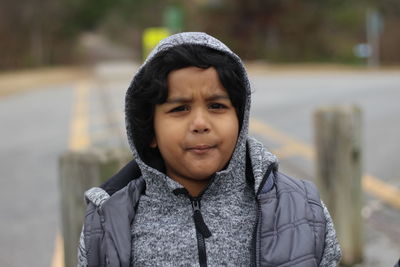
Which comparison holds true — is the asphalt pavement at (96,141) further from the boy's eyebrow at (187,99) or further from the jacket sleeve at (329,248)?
the boy's eyebrow at (187,99)

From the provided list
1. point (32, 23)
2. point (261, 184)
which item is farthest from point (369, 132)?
point (32, 23)

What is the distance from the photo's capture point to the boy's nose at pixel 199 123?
69.3 inches

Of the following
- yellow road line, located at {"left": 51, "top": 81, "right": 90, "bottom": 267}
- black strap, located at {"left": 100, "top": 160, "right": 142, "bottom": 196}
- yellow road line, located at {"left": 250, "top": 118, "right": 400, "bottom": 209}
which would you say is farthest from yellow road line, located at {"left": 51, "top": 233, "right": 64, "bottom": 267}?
yellow road line, located at {"left": 250, "top": 118, "right": 400, "bottom": 209}

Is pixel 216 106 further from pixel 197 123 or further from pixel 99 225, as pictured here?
pixel 99 225

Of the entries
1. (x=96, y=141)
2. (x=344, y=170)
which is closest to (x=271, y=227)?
(x=344, y=170)

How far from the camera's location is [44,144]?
8.98m

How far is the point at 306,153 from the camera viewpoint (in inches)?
299

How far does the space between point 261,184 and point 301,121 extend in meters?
8.75

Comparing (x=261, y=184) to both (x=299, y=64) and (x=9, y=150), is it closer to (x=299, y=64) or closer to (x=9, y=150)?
(x=9, y=150)

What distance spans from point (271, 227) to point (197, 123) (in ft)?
1.19

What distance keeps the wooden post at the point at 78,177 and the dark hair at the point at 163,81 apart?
0.84 meters

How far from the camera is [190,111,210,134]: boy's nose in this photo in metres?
1.76

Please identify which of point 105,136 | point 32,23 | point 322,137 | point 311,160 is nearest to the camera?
point 322,137

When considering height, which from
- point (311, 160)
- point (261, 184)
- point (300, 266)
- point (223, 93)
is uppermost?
point (223, 93)
